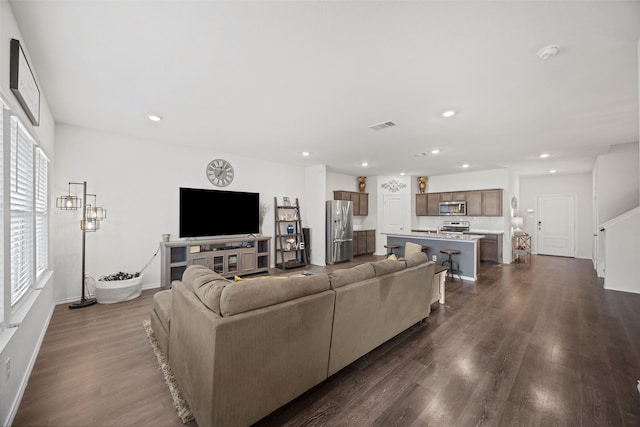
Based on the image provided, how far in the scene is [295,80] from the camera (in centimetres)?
246

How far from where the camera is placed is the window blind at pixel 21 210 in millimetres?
1911

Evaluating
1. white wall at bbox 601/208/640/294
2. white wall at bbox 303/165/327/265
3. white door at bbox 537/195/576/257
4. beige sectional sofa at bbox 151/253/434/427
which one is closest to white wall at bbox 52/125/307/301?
white wall at bbox 303/165/327/265

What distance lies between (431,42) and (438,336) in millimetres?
2807

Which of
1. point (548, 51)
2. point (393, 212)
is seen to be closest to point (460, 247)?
point (393, 212)

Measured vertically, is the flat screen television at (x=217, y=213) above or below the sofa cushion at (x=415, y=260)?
above

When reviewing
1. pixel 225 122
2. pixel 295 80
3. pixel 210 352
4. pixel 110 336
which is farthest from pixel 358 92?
pixel 110 336

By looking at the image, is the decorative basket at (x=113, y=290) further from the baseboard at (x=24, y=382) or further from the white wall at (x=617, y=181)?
the white wall at (x=617, y=181)

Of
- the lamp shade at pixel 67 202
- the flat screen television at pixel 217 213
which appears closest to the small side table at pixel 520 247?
the flat screen television at pixel 217 213

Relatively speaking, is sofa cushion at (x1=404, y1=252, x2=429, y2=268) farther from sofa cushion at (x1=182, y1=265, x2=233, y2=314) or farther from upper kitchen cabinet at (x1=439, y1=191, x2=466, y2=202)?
upper kitchen cabinet at (x1=439, y1=191, x2=466, y2=202)

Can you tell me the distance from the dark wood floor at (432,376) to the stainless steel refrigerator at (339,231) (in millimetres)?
3510

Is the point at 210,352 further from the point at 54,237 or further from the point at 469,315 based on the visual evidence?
the point at 54,237

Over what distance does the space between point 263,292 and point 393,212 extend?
724 centimetres

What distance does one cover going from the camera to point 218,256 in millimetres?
4781

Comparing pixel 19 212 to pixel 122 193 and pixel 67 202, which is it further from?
pixel 122 193
